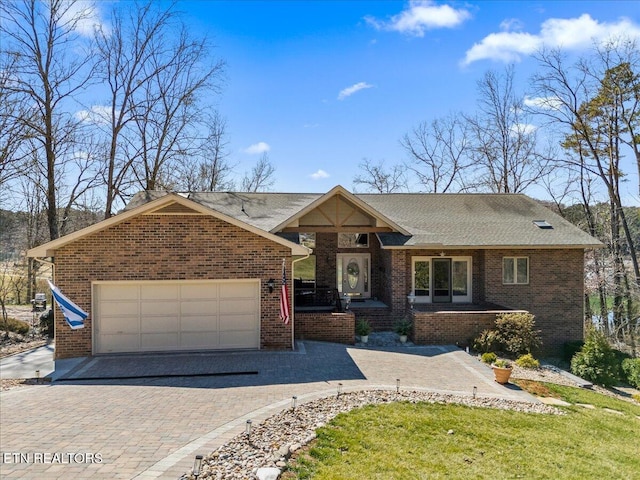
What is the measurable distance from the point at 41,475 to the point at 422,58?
52.7ft

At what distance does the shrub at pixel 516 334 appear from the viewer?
44.7ft

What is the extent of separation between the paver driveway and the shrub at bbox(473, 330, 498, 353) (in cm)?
101

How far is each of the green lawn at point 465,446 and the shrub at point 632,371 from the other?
6.04 meters

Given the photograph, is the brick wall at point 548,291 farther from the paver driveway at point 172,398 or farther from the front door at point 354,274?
the paver driveway at point 172,398

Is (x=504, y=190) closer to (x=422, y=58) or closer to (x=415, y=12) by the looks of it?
(x=422, y=58)

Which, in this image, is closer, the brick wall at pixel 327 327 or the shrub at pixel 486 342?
the shrub at pixel 486 342

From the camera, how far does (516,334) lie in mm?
13766

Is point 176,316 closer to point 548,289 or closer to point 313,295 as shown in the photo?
point 313,295

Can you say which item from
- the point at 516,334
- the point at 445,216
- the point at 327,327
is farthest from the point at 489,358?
the point at 445,216

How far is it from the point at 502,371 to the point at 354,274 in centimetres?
923

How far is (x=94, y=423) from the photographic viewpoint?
709cm

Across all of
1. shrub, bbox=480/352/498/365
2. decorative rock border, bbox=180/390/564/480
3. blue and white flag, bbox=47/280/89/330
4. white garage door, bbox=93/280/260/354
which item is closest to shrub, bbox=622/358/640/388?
shrub, bbox=480/352/498/365

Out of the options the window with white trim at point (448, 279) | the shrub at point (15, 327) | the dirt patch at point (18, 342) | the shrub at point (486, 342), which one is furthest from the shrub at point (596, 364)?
the shrub at point (15, 327)

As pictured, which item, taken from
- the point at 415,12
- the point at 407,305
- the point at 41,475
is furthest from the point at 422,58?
the point at 41,475
